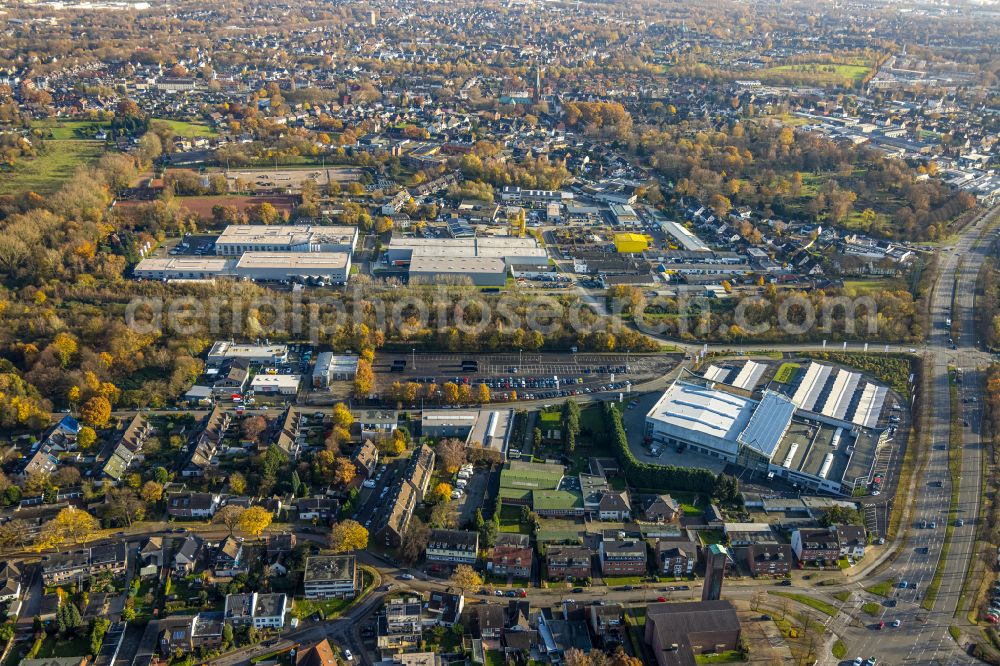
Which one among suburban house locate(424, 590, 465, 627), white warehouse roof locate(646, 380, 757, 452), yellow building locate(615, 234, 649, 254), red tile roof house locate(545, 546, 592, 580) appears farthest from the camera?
yellow building locate(615, 234, 649, 254)

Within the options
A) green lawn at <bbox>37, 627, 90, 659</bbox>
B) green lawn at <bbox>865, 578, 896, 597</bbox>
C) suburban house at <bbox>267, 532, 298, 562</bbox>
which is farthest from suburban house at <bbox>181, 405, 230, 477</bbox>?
green lawn at <bbox>865, 578, 896, 597</bbox>

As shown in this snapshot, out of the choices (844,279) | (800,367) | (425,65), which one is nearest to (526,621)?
(800,367)

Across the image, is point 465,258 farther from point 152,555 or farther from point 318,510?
point 152,555

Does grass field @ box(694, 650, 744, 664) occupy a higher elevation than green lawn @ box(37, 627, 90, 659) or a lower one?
higher

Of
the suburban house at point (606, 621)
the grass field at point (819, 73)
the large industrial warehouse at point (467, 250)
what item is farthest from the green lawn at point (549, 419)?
the grass field at point (819, 73)

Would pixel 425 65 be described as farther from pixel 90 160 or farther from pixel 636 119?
pixel 90 160

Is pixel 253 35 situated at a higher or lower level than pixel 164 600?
higher

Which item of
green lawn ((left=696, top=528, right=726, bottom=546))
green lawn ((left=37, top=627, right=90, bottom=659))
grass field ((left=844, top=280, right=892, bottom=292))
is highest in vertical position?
grass field ((left=844, top=280, right=892, bottom=292))

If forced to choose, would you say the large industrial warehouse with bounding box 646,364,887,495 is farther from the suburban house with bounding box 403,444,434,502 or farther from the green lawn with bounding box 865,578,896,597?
the suburban house with bounding box 403,444,434,502
